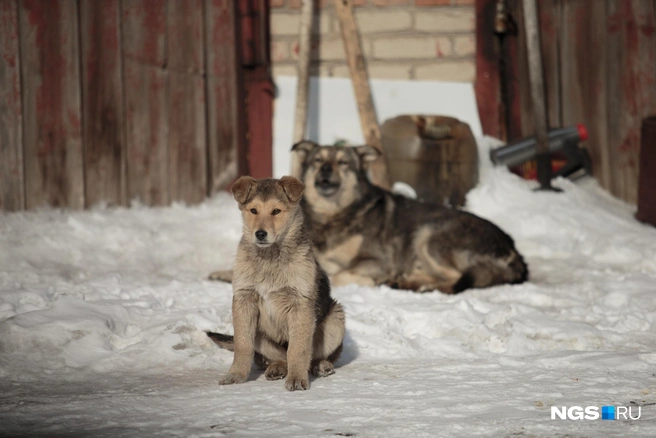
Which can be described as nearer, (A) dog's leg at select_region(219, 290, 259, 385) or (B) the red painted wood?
(A) dog's leg at select_region(219, 290, 259, 385)

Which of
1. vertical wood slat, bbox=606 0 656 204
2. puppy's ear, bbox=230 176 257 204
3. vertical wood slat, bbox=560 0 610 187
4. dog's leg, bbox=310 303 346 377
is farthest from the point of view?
vertical wood slat, bbox=560 0 610 187

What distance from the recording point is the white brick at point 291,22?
31.4 ft

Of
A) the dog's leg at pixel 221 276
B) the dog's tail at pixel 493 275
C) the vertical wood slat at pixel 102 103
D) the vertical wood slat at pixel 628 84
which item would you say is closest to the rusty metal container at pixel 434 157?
the vertical wood slat at pixel 628 84

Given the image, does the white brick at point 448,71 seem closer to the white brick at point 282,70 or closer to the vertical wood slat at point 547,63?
the vertical wood slat at point 547,63

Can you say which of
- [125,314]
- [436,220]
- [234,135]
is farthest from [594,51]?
[125,314]

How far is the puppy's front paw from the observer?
4.10 metres

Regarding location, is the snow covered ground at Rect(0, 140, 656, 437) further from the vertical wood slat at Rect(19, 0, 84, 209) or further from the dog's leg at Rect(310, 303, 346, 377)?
the vertical wood slat at Rect(19, 0, 84, 209)

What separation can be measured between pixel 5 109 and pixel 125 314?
10.7ft

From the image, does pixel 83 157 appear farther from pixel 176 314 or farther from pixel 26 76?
pixel 176 314

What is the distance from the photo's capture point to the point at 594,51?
9.47 metres

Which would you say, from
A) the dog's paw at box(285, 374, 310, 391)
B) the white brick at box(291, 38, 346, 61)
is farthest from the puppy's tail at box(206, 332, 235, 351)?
the white brick at box(291, 38, 346, 61)

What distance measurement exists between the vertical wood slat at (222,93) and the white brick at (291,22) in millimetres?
600

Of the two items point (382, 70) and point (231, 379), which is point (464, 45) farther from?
point (231, 379)

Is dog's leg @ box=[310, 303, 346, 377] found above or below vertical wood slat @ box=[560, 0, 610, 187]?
below
